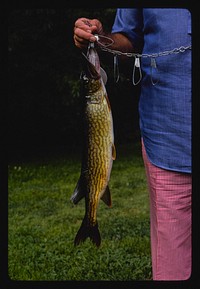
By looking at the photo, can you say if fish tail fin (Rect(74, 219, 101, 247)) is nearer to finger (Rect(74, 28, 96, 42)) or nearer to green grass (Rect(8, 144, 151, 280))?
finger (Rect(74, 28, 96, 42))

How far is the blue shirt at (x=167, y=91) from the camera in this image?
215 centimetres

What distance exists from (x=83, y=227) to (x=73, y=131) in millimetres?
7851

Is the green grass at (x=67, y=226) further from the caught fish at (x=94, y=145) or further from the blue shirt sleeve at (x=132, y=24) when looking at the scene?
the caught fish at (x=94, y=145)

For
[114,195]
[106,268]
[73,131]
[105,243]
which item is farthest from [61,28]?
[106,268]

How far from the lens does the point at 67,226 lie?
636cm

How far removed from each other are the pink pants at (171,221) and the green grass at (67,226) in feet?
7.55

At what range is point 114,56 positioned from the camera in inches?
87.7

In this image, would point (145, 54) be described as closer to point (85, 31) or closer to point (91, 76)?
point (85, 31)

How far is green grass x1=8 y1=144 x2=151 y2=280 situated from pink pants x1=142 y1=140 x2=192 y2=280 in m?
2.30

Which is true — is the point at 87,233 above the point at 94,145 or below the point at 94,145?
below

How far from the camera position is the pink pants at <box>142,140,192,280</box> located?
225 cm

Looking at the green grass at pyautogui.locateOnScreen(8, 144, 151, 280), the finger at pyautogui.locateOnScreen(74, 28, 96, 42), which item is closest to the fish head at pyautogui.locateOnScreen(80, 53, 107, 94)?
the finger at pyautogui.locateOnScreen(74, 28, 96, 42)

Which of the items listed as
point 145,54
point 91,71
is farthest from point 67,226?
point 91,71

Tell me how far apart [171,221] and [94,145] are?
0.53 metres
